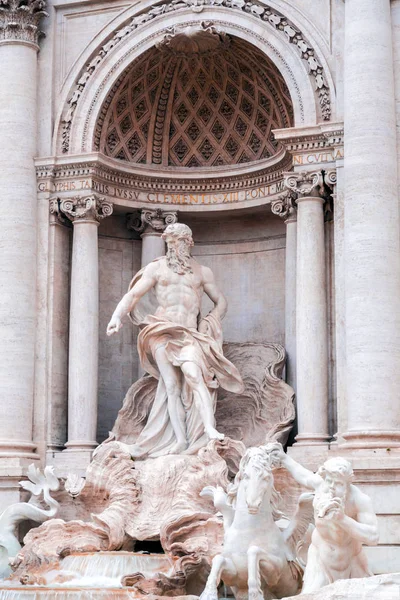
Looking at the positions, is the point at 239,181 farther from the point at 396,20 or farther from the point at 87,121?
the point at 396,20

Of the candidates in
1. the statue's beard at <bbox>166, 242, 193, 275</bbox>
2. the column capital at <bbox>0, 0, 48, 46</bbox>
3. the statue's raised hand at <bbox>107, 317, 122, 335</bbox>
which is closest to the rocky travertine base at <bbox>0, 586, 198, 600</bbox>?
the statue's raised hand at <bbox>107, 317, 122, 335</bbox>

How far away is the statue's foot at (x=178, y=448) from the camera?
18.8 meters

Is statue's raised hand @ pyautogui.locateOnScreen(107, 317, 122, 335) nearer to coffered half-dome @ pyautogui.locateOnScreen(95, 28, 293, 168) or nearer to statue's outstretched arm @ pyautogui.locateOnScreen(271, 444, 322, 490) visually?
coffered half-dome @ pyautogui.locateOnScreen(95, 28, 293, 168)

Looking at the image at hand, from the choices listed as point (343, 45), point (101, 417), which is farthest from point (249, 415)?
point (343, 45)

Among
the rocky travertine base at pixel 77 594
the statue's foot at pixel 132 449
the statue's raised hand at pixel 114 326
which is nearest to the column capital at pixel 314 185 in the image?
the statue's raised hand at pixel 114 326

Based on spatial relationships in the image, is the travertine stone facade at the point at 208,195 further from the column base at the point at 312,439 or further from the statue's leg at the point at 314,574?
the statue's leg at the point at 314,574

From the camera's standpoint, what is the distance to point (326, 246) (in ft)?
63.4

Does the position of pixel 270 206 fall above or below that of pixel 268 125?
below

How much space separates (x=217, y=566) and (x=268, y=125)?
8.96 meters

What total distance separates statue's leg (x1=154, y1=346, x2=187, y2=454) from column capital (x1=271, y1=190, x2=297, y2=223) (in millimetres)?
2898

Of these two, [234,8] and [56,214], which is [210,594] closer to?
[56,214]

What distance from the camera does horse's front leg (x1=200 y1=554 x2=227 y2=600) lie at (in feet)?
46.7

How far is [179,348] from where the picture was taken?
1933 cm

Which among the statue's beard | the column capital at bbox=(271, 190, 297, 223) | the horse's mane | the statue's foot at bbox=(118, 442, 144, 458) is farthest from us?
the column capital at bbox=(271, 190, 297, 223)
